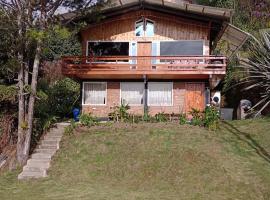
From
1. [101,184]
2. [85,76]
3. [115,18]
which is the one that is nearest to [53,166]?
[101,184]

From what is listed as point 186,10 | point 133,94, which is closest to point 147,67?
point 133,94

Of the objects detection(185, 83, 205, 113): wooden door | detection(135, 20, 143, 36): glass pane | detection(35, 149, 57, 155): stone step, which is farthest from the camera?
detection(135, 20, 143, 36): glass pane

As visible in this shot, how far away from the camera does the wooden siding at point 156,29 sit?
25.7 metres

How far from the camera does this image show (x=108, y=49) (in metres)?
26.4

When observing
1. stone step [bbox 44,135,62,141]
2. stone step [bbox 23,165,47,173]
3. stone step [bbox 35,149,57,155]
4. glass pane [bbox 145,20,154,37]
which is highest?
glass pane [bbox 145,20,154,37]

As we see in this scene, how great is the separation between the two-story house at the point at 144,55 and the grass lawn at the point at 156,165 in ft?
14.0

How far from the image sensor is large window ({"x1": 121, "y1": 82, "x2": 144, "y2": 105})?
26.1 meters

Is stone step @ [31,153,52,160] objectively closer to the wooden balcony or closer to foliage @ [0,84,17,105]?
foliage @ [0,84,17,105]

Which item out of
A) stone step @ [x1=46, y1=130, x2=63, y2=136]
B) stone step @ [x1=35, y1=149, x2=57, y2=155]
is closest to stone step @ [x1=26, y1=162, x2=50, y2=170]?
stone step @ [x1=35, y1=149, x2=57, y2=155]

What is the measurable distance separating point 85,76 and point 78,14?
6296 mm

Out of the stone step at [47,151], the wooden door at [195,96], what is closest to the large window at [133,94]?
the wooden door at [195,96]

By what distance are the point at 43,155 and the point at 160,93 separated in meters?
9.20

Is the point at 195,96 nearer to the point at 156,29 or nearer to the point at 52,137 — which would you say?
the point at 156,29

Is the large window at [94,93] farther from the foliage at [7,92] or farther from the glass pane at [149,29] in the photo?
the foliage at [7,92]
